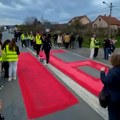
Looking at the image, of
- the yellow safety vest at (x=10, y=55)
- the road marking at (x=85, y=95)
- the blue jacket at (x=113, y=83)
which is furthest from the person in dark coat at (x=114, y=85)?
the yellow safety vest at (x=10, y=55)

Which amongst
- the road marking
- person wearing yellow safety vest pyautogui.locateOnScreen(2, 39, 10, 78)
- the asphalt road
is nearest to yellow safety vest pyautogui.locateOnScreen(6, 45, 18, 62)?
person wearing yellow safety vest pyautogui.locateOnScreen(2, 39, 10, 78)

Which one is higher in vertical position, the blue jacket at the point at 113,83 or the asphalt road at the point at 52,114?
the blue jacket at the point at 113,83

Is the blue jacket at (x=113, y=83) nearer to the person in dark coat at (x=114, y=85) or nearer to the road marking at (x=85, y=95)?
the person in dark coat at (x=114, y=85)

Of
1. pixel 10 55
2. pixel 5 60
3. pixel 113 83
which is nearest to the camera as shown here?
pixel 113 83

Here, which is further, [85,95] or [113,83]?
[85,95]

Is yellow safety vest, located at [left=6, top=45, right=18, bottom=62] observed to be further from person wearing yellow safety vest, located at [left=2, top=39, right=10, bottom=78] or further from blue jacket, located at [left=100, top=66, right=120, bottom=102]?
blue jacket, located at [left=100, top=66, right=120, bottom=102]

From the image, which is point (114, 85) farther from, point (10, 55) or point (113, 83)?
point (10, 55)

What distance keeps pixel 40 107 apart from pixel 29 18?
10633 centimetres

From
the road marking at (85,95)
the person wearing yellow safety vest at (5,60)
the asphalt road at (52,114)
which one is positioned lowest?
the asphalt road at (52,114)

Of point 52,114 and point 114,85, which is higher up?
point 114,85

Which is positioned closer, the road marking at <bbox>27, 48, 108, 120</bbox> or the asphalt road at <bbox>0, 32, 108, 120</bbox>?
the asphalt road at <bbox>0, 32, 108, 120</bbox>

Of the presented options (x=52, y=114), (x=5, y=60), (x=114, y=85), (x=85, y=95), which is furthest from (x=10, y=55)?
(x=114, y=85)

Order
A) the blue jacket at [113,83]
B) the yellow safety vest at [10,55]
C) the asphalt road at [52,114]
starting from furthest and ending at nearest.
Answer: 1. the yellow safety vest at [10,55]
2. the asphalt road at [52,114]
3. the blue jacket at [113,83]

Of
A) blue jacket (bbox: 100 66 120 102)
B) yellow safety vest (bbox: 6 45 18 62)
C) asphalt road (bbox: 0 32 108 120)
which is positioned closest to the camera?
blue jacket (bbox: 100 66 120 102)
